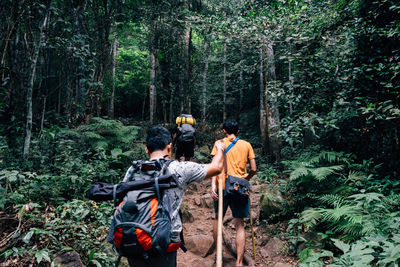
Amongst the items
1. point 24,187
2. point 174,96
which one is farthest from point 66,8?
point 24,187

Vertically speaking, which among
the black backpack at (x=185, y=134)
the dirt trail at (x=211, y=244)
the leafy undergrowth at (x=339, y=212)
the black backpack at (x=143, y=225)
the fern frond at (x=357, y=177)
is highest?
the black backpack at (x=185, y=134)

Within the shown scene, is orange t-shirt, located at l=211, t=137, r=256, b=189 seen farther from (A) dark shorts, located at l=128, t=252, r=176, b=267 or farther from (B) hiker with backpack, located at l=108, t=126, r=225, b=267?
(A) dark shorts, located at l=128, t=252, r=176, b=267

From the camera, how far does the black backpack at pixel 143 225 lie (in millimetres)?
1838

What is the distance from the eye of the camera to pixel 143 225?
184cm

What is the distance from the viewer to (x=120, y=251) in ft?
6.28

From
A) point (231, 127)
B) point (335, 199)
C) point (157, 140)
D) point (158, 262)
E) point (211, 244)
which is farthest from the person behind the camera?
point (211, 244)

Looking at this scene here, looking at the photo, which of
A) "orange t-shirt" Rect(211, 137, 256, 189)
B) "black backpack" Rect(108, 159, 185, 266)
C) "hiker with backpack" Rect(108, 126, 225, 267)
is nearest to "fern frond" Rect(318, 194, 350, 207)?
"orange t-shirt" Rect(211, 137, 256, 189)

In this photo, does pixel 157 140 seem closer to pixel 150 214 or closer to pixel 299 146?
pixel 150 214

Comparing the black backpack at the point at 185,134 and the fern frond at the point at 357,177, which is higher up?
the black backpack at the point at 185,134

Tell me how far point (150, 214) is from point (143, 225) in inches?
3.8

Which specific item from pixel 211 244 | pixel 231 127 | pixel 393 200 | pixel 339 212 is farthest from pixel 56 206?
pixel 393 200

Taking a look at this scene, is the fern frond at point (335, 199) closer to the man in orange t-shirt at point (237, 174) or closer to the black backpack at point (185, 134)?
the man in orange t-shirt at point (237, 174)

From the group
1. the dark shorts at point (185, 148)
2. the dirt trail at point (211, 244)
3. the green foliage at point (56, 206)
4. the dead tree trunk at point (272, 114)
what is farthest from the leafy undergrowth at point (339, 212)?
the green foliage at point (56, 206)

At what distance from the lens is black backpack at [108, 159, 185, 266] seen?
1.84 m
